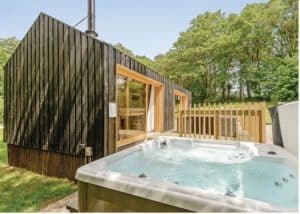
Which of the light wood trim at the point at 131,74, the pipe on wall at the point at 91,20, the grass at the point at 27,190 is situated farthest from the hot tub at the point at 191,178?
the pipe on wall at the point at 91,20

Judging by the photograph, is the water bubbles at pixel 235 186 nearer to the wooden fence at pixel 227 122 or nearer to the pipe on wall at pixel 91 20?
the wooden fence at pixel 227 122

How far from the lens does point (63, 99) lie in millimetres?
4887

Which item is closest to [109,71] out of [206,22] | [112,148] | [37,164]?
[112,148]

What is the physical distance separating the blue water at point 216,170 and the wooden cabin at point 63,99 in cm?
91

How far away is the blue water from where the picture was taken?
3.09 meters

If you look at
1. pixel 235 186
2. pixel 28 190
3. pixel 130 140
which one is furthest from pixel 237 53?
pixel 28 190

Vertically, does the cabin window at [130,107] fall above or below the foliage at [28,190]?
above

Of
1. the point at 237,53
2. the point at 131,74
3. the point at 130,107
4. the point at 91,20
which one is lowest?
the point at 130,107

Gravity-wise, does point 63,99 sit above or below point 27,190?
above

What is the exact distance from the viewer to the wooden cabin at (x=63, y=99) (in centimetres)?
446

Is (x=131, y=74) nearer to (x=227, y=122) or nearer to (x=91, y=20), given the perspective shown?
(x=91, y=20)

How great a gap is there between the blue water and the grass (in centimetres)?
140

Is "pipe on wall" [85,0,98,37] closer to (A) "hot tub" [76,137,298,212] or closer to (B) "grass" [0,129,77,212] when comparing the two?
(A) "hot tub" [76,137,298,212]

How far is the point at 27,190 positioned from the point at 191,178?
2.86m
